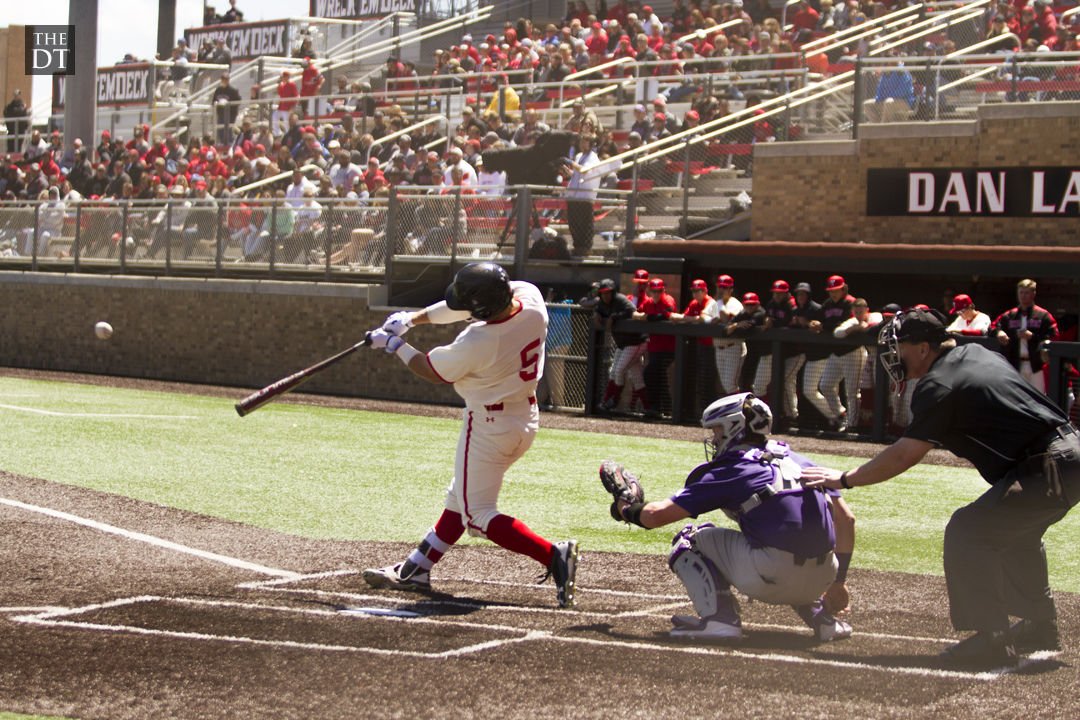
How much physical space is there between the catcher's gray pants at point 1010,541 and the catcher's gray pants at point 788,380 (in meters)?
9.90

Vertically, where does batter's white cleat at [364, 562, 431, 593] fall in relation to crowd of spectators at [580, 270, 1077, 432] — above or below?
below

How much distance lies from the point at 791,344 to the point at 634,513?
33.7 ft

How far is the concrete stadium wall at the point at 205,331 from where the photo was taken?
20.2 m

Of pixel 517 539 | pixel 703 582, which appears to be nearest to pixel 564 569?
pixel 517 539

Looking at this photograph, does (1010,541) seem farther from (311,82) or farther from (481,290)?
(311,82)

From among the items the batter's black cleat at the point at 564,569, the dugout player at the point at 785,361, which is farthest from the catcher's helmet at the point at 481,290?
the dugout player at the point at 785,361

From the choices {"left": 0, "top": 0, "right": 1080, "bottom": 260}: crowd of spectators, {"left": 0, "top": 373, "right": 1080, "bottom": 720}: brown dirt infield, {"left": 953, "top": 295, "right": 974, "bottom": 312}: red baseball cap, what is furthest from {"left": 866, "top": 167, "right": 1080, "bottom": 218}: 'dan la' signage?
{"left": 0, "top": 373, "right": 1080, "bottom": 720}: brown dirt infield

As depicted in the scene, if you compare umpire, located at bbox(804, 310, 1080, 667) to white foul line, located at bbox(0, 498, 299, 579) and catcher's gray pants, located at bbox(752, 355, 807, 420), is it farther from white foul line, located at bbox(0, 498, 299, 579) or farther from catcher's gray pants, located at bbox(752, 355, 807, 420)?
catcher's gray pants, located at bbox(752, 355, 807, 420)

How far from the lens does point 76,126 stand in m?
29.8

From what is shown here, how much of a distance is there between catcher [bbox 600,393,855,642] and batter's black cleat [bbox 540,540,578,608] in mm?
705

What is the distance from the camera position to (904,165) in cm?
1770

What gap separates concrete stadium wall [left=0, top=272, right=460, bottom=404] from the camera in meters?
20.2

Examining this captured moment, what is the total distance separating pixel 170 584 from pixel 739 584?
124 inches

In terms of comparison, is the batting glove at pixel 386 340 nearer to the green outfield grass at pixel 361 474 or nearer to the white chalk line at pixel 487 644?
the white chalk line at pixel 487 644
